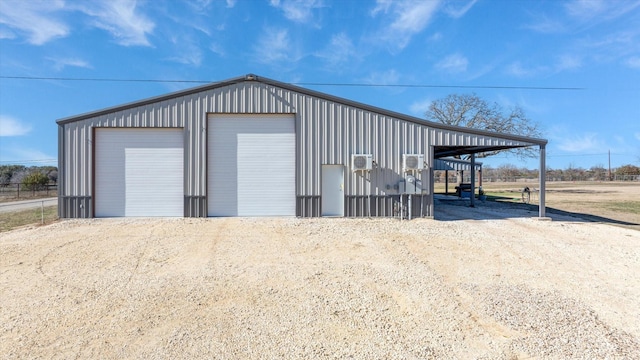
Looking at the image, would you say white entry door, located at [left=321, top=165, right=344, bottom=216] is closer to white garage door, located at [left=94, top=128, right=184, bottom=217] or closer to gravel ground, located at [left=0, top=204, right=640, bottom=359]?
gravel ground, located at [left=0, top=204, right=640, bottom=359]

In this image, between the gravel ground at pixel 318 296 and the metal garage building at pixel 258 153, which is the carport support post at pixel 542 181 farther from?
the gravel ground at pixel 318 296

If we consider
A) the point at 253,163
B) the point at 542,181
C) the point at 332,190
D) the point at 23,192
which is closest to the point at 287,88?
the point at 253,163

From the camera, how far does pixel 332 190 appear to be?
11.3m

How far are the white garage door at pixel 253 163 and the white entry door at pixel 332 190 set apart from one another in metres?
1.14

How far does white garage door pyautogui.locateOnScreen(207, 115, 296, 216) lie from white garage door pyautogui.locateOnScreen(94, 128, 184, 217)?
4.55 ft

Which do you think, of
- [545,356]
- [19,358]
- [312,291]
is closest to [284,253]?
[312,291]

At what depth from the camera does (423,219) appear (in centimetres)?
1097

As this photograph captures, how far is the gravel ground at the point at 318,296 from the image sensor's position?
3252 mm

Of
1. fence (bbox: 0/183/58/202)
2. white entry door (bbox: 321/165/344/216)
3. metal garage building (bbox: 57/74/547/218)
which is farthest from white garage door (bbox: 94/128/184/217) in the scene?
fence (bbox: 0/183/58/202)

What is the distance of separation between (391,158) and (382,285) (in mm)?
7035

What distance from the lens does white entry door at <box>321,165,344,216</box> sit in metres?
11.3

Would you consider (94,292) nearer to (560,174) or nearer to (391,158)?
(391,158)

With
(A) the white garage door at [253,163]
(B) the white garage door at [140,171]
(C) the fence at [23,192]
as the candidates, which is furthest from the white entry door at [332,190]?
(C) the fence at [23,192]

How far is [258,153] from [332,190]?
3043 mm
